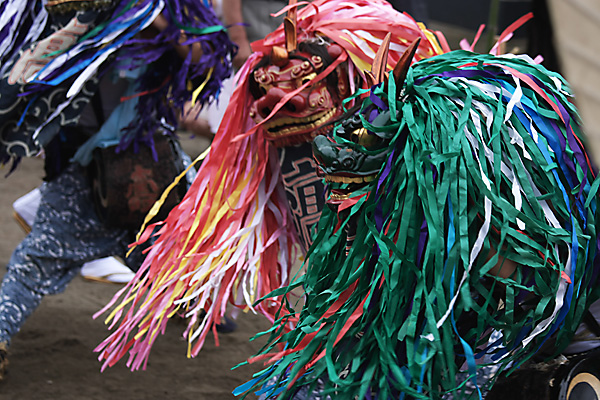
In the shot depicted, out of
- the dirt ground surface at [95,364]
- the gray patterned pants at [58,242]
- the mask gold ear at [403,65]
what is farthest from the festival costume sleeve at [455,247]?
the gray patterned pants at [58,242]

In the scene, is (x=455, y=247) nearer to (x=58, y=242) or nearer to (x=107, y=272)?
(x=58, y=242)

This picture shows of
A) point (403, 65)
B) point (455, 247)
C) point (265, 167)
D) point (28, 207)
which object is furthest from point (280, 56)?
point (28, 207)

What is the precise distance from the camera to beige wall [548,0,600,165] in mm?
457

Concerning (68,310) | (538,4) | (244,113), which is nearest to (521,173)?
(244,113)

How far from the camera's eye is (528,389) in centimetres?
144

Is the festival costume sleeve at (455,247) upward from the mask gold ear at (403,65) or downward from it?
downward

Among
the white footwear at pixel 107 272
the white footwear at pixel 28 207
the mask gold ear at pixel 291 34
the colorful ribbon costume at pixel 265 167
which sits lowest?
the white footwear at pixel 107 272

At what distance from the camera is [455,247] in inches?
47.1

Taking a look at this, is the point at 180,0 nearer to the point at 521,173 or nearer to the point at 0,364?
the point at 0,364

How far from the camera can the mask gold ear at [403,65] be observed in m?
1.30

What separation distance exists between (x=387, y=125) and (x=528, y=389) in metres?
0.60

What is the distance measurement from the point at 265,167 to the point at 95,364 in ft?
4.01

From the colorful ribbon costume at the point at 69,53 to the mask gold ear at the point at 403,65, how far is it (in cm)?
126

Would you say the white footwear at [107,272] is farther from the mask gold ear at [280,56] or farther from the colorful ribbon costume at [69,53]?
the mask gold ear at [280,56]
